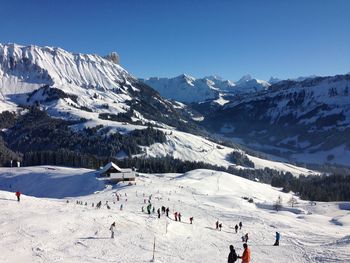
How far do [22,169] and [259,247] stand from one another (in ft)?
417

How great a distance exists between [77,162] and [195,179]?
62.8 metres

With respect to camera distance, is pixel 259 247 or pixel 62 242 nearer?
Answer: pixel 62 242

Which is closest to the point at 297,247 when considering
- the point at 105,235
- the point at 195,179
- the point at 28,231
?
the point at 105,235

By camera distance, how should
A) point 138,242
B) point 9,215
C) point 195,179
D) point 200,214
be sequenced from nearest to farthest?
point 138,242
point 9,215
point 200,214
point 195,179

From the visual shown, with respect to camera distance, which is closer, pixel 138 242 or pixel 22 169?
pixel 138 242

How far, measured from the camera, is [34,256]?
102 feet

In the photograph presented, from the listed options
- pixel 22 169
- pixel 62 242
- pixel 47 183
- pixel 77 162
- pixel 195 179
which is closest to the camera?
pixel 62 242

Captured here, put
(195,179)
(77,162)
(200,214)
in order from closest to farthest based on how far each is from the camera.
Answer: (200,214), (195,179), (77,162)

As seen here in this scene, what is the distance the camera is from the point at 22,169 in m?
153

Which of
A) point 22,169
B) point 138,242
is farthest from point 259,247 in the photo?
point 22,169

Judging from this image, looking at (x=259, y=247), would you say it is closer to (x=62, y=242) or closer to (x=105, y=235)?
(x=105, y=235)

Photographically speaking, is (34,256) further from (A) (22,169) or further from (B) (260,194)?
(A) (22,169)

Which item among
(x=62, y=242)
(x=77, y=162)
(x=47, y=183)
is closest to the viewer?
(x=62, y=242)

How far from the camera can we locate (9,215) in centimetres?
4244
